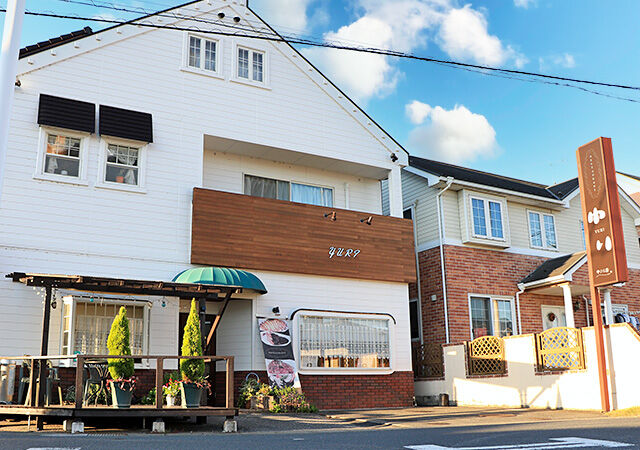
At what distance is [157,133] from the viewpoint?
16.3m

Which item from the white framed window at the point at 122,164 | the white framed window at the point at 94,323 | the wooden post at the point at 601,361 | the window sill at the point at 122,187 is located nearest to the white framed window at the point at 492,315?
the wooden post at the point at 601,361

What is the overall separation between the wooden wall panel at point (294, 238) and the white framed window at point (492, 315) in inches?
119

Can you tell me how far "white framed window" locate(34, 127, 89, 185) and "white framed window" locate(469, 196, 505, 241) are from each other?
12.0 m

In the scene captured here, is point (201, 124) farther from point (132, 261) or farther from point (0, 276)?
point (0, 276)

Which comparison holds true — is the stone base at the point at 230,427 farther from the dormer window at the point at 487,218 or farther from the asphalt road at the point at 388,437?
the dormer window at the point at 487,218

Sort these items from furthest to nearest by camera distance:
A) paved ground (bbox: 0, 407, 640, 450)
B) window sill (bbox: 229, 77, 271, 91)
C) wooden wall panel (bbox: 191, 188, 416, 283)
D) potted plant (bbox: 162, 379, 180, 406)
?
window sill (bbox: 229, 77, 271, 91) < wooden wall panel (bbox: 191, 188, 416, 283) < potted plant (bbox: 162, 379, 180, 406) < paved ground (bbox: 0, 407, 640, 450)

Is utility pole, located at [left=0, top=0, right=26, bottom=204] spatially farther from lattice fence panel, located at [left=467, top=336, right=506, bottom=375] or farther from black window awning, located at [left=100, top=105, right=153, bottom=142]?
lattice fence panel, located at [left=467, top=336, right=506, bottom=375]

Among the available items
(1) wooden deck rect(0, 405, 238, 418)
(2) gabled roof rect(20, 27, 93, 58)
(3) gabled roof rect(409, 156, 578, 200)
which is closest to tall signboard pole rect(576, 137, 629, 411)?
(3) gabled roof rect(409, 156, 578, 200)

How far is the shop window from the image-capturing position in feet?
55.8

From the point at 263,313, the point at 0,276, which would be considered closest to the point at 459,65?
the point at 263,313

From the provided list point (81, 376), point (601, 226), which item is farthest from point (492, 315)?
point (81, 376)

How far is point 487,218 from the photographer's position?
21641mm

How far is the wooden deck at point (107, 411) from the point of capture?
1048cm

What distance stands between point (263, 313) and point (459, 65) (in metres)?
7.63
